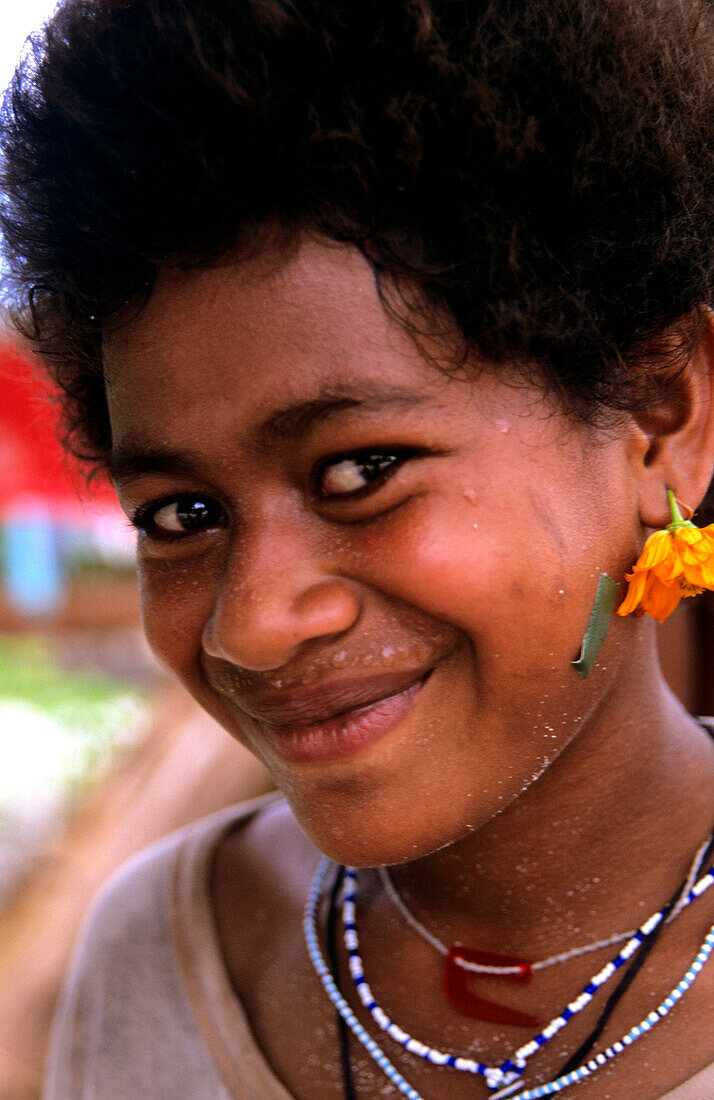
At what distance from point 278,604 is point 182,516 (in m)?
0.23

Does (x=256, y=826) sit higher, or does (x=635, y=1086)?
(x=256, y=826)

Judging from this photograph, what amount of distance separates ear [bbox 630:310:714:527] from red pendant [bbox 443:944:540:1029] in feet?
2.03

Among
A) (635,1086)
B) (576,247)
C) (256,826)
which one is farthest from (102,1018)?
(576,247)

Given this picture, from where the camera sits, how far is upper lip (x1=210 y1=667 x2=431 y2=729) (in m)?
1.12

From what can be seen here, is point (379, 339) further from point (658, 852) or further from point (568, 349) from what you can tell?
point (658, 852)

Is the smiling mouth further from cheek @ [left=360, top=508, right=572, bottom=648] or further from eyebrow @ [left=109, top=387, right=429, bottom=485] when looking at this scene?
eyebrow @ [left=109, top=387, right=429, bottom=485]

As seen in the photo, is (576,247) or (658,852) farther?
(658,852)

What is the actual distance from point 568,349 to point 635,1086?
86 cm

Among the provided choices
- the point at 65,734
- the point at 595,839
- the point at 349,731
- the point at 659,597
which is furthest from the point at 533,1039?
the point at 65,734

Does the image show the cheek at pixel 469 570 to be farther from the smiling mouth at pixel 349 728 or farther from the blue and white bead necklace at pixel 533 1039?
the blue and white bead necklace at pixel 533 1039

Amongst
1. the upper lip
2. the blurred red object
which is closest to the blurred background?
the blurred red object

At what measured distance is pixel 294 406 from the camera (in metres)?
1.02

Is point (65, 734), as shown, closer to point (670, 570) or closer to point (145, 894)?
point (145, 894)

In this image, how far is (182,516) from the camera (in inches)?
48.4
